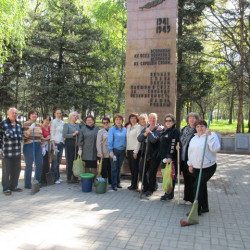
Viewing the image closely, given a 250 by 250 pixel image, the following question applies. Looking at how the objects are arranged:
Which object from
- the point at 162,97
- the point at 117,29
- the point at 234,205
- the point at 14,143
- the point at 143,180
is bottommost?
the point at 234,205

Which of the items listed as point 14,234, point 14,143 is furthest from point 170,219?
point 14,143

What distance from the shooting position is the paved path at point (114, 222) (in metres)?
3.58

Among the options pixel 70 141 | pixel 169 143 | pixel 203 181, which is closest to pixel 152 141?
pixel 169 143

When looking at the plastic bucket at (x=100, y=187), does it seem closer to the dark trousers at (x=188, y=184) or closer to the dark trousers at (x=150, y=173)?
the dark trousers at (x=150, y=173)

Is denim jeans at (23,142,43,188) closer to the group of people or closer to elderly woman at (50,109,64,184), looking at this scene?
the group of people

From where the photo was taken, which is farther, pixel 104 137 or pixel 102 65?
pixel 102 65

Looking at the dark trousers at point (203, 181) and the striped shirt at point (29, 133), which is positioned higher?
the striped shirt at point (29, 133)

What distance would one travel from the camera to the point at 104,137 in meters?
6.33

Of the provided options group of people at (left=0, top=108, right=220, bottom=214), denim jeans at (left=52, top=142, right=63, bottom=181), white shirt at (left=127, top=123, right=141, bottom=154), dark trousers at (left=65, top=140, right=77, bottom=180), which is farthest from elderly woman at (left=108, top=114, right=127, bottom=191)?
denim jeans at (left=52, top=142, right=63, bottom=181)

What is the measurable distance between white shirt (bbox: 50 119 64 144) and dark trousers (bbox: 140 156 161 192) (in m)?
2.33

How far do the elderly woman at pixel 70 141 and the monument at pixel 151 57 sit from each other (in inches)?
79.2

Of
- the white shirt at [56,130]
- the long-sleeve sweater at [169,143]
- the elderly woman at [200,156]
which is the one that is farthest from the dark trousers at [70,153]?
the elderly woman at [200,156]

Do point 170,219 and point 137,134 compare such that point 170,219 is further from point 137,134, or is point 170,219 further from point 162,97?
point 162,97

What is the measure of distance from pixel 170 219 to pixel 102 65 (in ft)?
41.7
